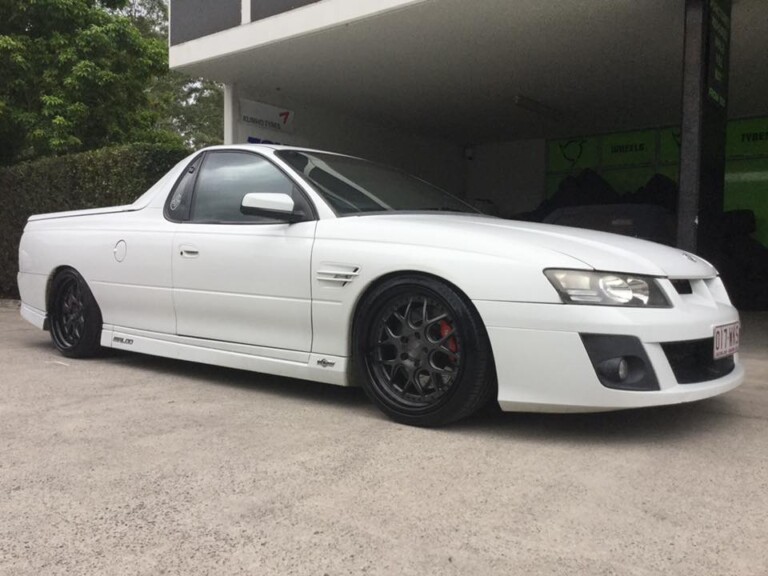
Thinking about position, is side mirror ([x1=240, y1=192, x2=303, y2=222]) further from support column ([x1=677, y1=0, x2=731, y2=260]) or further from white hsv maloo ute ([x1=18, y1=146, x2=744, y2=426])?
support column ([x1=677, y1=0, x2=731, y2=260])

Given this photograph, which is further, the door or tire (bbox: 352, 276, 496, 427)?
the door

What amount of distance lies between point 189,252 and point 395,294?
5.05 feet

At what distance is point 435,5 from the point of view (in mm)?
6270

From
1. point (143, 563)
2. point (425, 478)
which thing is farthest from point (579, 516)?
point (143, 563)

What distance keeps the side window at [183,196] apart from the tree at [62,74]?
29.3 feet

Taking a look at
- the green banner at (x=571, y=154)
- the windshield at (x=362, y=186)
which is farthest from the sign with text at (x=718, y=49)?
the green banner at (x=571, y=154)

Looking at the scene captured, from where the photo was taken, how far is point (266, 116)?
9.42 meters

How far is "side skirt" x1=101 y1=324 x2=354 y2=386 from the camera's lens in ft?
11.4

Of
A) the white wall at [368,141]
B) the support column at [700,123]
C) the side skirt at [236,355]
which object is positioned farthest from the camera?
the white wall at [368,141]

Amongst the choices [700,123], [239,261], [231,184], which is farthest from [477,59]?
[239,261]

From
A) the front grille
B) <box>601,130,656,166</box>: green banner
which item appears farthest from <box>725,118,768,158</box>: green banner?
the front grille

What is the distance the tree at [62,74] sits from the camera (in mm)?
12312

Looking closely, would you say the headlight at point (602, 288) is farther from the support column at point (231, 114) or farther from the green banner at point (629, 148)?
the green banner at point (629, 148)

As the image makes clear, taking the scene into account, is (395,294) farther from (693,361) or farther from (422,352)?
(693,361)
